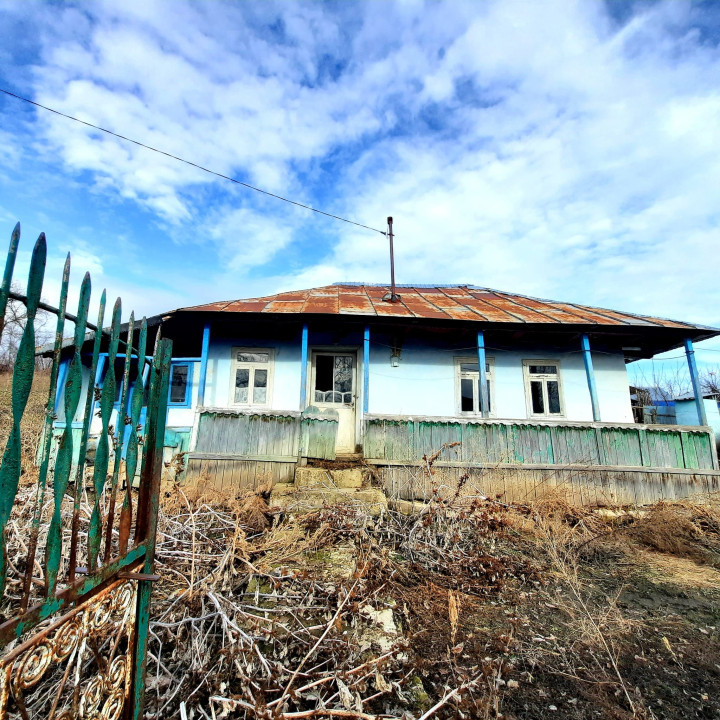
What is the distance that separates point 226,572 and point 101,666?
1.97m

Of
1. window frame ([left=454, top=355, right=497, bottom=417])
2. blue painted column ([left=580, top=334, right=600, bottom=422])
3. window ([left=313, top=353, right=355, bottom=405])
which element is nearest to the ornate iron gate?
window ([left=313, top=353, right=355, bottom=405])

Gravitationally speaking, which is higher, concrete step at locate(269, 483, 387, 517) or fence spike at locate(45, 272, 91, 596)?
fence spike at locate(45, 272, 91, 596)

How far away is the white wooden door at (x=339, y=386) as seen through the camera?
9039 mm

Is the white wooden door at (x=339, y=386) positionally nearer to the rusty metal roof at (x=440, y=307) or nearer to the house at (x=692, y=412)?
the rusty metal roof at (x=440, y=307)

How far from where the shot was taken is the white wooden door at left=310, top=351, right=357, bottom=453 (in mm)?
9039

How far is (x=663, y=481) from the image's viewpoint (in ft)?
25.1

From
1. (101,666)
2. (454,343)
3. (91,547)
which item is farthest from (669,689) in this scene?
(454,343)

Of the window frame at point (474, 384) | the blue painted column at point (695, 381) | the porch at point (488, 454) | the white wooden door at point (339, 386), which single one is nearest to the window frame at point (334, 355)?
the white wooden door at point (339, 386)

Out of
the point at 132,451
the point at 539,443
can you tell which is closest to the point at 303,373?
the point at 539,443

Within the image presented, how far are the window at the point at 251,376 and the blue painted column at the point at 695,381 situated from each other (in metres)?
8.85

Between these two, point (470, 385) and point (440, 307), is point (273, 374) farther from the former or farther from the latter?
point (470, 385)

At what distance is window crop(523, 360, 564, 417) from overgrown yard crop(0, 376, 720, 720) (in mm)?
4016

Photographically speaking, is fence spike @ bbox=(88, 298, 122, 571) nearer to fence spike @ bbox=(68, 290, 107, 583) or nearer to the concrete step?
fence spike @ bbox=(68, 290, 107, 583)

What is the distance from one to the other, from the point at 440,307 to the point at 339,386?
298 centimetres
